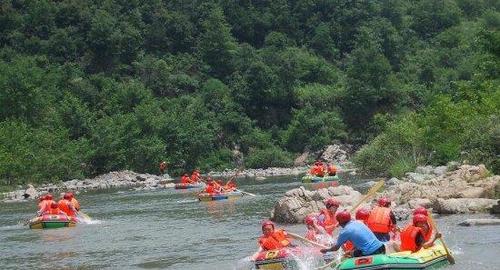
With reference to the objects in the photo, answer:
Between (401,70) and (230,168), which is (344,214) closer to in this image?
(230,168)

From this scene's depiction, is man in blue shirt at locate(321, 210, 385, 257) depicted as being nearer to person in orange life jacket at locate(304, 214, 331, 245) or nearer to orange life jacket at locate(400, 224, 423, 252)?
orange life jacket at locate(400, 224, 423, 252)

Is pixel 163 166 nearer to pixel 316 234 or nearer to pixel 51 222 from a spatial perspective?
pixel 51 222

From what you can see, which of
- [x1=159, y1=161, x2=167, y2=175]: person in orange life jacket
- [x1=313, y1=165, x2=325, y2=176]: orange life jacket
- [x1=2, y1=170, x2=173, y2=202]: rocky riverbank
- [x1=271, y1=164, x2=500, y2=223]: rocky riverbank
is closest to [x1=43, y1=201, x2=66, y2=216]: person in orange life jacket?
[x1=271, y1=164, x2=500, y2=223]: rocky riverbank

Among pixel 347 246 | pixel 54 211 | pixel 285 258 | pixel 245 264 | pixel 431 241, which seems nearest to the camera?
pixel 431 241

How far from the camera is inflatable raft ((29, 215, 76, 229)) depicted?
29600mm

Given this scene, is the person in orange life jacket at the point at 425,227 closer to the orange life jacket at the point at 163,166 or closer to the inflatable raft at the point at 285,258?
the inflatable raft at the point at 285,258

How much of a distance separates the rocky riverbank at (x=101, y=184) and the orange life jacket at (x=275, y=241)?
29922 mm

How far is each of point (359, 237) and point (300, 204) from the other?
11676 mm

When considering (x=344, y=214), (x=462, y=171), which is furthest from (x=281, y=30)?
(x=344, y=214)

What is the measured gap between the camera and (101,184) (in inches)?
2258

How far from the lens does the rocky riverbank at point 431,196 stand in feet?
84.8

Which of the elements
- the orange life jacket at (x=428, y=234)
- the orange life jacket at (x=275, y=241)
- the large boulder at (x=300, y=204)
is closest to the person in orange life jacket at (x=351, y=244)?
the orange life jacket at (x=428, y=234)

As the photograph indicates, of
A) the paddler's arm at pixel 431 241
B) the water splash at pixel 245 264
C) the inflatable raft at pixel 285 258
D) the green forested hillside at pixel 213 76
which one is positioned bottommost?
the water splash at pixel 245 264

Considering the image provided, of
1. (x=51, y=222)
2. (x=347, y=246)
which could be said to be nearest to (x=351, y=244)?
(x=347, y=246)
